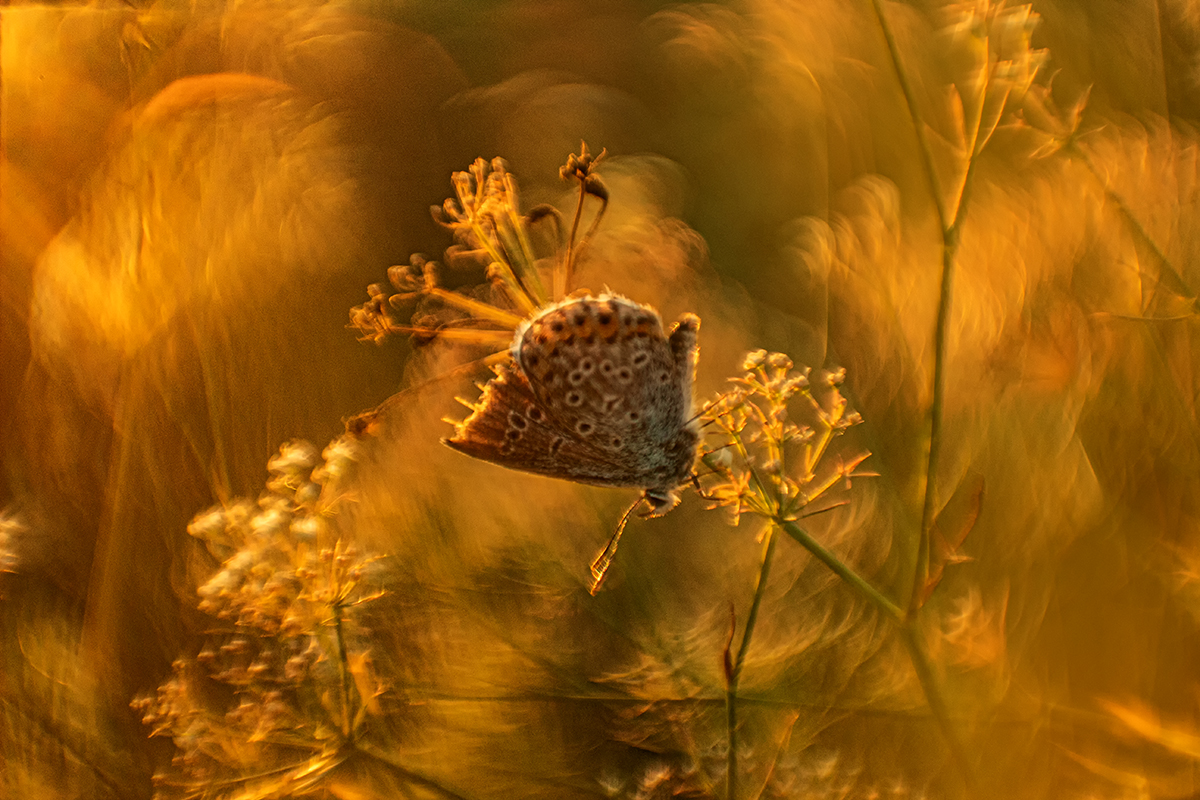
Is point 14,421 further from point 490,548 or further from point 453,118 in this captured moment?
point 453,118

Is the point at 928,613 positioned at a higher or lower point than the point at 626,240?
lower

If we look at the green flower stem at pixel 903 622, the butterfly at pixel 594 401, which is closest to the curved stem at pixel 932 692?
the green flower stem at pixel 903 622

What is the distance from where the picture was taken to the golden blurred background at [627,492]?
106 cm

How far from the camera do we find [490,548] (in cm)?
134

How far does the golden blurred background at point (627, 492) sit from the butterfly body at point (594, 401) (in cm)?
42

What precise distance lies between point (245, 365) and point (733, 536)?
0.95 m

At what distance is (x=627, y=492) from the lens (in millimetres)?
1273

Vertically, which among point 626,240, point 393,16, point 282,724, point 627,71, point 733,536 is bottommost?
point 733,536

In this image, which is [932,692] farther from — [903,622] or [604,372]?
[604,372]

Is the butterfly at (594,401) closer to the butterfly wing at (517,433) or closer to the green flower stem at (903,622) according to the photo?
the butterfly wing at (517,433)

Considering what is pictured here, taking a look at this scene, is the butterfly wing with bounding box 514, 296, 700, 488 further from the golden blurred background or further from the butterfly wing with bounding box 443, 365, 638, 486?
the golden blurred background

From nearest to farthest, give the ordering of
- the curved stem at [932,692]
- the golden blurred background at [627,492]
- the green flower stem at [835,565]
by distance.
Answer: the green flower stem at [835,565], the curved stem at [932,692], the golden blurred background at [627,492]

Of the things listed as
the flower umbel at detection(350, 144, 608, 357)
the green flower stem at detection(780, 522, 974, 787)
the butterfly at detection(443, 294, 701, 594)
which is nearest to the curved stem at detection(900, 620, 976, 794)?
the green flower stem at detection(780, 522, 974, 787)

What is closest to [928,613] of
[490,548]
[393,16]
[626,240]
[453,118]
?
[490,548]
